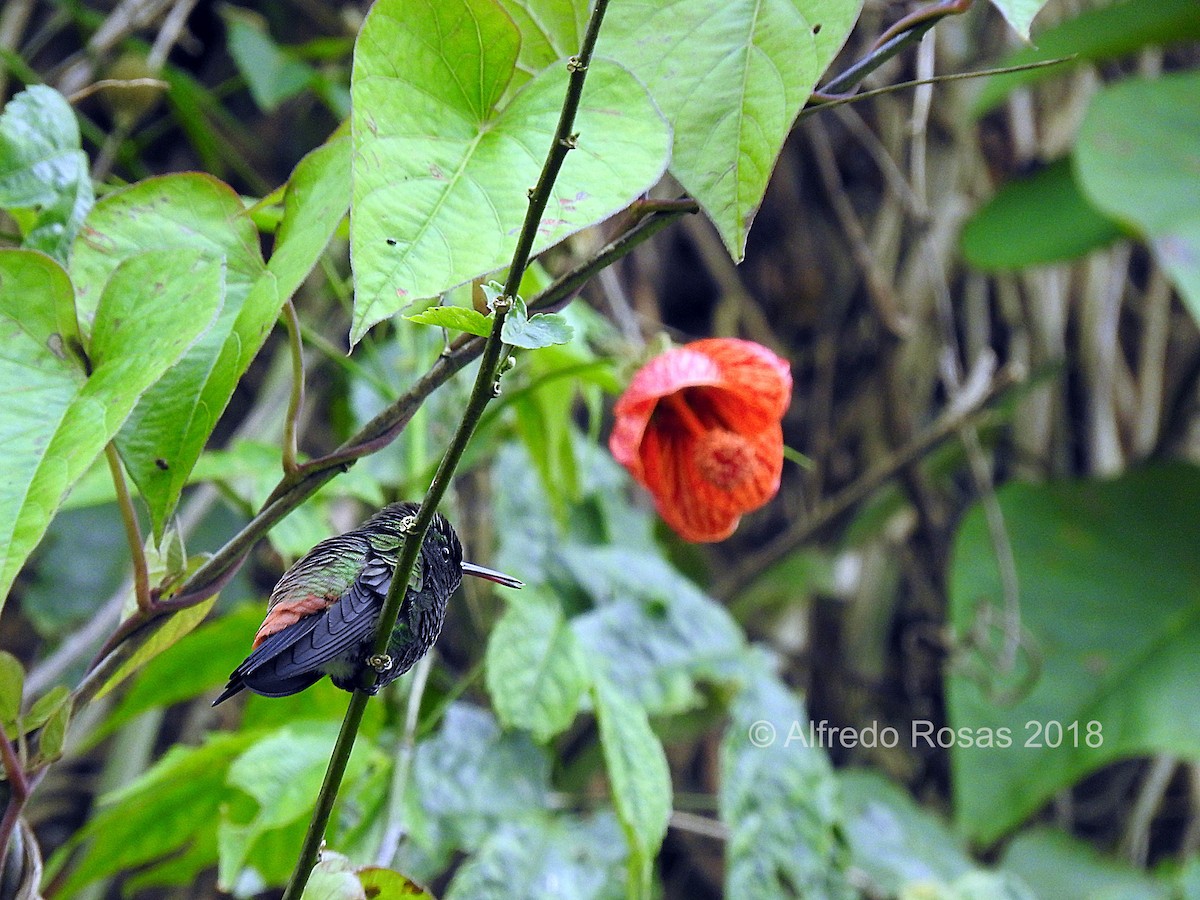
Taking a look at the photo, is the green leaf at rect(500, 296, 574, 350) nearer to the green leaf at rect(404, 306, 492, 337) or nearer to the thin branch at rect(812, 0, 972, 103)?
the green leaf at rect(404, 306, 492, 337)

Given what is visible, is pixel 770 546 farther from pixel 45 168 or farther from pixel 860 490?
pixel 45 168

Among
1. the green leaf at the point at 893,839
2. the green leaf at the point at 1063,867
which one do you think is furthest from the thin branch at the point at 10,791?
the green leaf at the point at 1063,867

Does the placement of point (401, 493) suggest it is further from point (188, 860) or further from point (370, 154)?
point (370, 154)

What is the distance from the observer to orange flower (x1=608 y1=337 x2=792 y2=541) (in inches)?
20.5

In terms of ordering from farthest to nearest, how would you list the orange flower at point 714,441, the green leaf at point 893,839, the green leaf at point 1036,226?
the green leaf at point 1036,226 → the green leaf at point 893,839 → the orange flower at point 714,441

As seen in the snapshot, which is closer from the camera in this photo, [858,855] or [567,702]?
[567,702]

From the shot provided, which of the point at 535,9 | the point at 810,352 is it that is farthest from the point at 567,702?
the point at 810,352

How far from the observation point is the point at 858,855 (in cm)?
105

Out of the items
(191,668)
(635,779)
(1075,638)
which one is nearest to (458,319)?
(635,779)

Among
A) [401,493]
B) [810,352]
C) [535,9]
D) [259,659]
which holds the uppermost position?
[535,9]

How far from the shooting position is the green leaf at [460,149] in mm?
305

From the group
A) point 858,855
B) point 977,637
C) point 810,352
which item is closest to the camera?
point 858,855

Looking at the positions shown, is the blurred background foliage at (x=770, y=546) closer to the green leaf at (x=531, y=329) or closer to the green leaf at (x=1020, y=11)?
the green leaf at (x=531, y=329)

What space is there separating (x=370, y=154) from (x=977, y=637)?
3.45 ft
